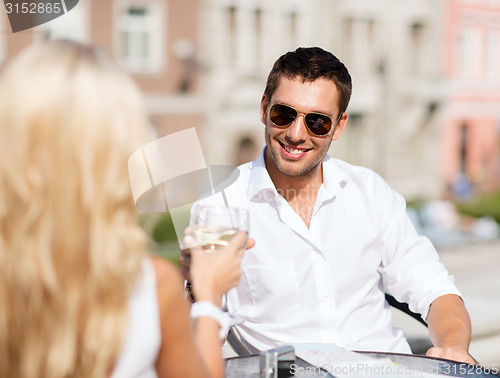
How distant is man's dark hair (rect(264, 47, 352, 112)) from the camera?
231cm

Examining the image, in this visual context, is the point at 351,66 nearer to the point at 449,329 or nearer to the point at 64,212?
the point at 449,329

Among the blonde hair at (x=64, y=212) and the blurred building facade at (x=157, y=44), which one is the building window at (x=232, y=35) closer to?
the blurred building facade at (x=157, y=44)

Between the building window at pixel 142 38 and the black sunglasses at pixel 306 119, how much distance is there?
1382cm

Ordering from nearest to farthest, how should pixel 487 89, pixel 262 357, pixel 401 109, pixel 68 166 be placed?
pixel 68 166 < pixel 262 357 < pixel 401 109 < pixel 487 89

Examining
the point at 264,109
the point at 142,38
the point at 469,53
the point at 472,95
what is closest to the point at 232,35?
the point at 142,38

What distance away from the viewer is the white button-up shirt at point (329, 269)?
7.32 feet

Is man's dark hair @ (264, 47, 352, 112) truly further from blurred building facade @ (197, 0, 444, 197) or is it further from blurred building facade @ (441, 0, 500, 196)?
blurred building facade @ (441, 0, 500, 196)

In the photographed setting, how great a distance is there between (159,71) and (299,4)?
14.4 feet

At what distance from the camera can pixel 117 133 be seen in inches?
44.9

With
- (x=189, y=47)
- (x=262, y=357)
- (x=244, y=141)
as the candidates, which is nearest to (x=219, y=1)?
(x=189, y=47)

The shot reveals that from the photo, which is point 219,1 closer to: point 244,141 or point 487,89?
point 244,141

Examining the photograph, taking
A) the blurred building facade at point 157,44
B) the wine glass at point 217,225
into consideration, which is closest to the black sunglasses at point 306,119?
the wine glass at point 217,225

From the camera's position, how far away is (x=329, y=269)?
2270mm

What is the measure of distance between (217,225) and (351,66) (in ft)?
60.7
